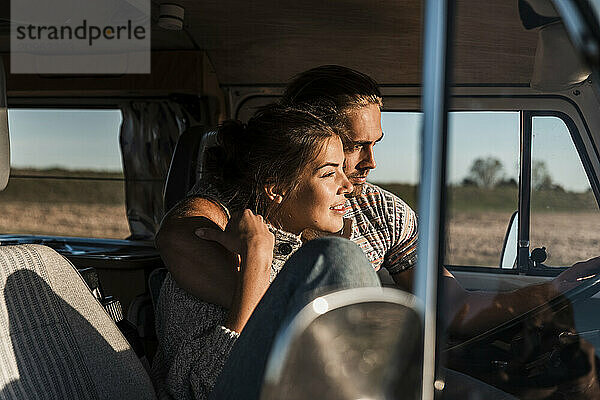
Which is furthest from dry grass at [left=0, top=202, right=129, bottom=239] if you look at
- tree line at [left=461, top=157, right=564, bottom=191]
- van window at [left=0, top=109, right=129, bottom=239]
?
tree line at [left=461, top=157, right=564, bottom=191]

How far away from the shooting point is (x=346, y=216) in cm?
217

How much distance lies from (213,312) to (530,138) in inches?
37.1

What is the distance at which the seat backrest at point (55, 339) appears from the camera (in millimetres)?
1455

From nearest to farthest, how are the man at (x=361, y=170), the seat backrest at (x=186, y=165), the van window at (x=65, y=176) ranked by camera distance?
1. the man at (x=361, y=170)
2. the seat backrest at (x=186, y=165)
3. the van window at (x=65, y=176)

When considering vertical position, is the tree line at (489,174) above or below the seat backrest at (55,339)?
above

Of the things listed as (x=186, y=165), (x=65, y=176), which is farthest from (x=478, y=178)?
(x=65, y=176)

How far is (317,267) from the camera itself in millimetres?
1146

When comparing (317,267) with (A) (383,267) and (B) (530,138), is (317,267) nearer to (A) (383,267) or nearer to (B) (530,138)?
(B) (530,138)

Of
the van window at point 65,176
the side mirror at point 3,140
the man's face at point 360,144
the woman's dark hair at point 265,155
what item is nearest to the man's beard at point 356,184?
the man's face at point 360,144

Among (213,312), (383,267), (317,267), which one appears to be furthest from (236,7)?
(317,267)

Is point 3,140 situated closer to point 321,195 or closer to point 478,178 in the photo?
point 321,195

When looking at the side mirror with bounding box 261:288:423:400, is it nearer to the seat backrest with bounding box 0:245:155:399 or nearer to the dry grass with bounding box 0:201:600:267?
the dry grass with bounding box 0:201:600:267

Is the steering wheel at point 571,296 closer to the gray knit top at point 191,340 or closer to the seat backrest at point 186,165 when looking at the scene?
the gray knit top at point 191,340

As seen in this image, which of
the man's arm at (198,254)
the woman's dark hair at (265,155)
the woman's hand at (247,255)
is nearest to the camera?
the woman's hand at (247,255)
